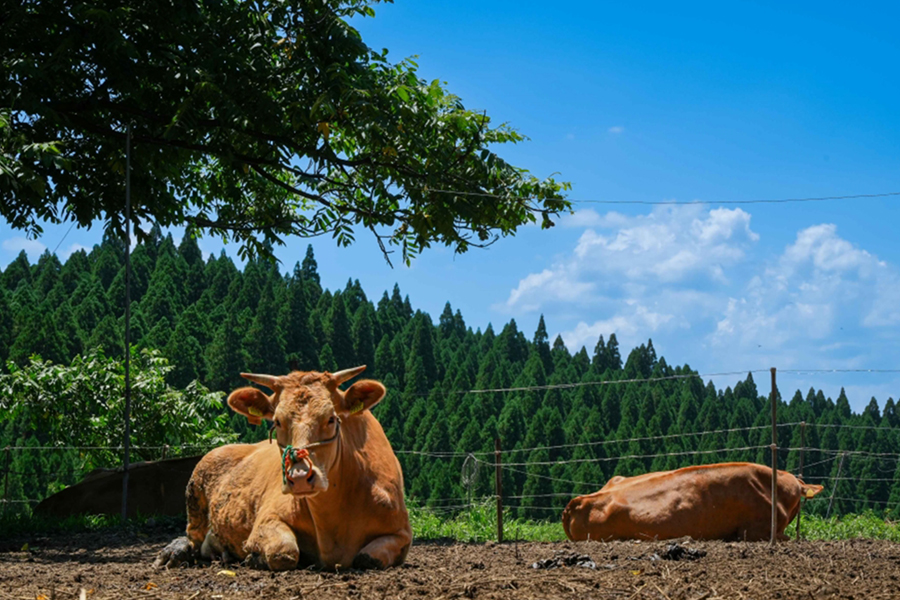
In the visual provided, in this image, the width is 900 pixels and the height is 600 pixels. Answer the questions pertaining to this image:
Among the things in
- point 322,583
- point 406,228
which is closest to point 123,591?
point 322,583

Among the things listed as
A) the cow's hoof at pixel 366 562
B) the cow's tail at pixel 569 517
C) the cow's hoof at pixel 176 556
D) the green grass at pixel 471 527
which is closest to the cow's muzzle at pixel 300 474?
the cow's hoof at pixel 366 562

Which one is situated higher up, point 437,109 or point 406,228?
point 437,109

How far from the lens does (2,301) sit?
4869 centimetres

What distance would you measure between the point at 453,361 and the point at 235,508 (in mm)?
55147

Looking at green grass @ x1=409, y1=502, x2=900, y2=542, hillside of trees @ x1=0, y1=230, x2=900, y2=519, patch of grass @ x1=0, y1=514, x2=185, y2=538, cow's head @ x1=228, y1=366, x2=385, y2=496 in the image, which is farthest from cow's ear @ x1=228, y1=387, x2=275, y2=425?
hillside of trees @ x1=0, y1=230, x2=900, y2=519

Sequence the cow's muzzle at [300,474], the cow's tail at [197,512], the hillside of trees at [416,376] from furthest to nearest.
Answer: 1. the hillside of trees at [416,376]
2. the cow's tail at [197,512]
3. the cow's muzzle at [300,474]

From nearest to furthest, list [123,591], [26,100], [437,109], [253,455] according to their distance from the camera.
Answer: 1. [123,591]
2. [253,455]
3. [26,100]
4. [437,109]

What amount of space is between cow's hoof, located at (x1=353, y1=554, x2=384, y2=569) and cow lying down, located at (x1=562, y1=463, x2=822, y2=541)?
497 cm

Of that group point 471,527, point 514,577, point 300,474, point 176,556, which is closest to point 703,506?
point 471,527

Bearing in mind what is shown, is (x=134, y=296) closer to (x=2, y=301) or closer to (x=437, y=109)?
(x=2, y=301)

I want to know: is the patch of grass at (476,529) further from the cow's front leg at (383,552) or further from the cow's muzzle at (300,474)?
the cow's muzzle at (300,474)

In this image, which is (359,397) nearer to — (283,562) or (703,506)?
(283,562)

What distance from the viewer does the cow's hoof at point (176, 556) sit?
6984mm

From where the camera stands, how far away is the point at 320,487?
5.32m
